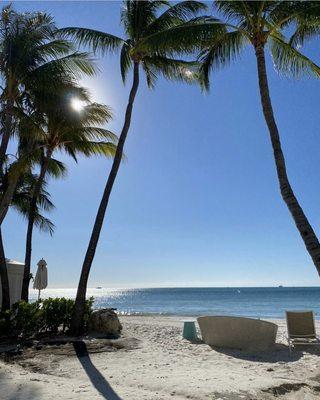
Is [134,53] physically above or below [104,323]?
above

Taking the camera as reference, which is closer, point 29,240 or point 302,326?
point 302,326

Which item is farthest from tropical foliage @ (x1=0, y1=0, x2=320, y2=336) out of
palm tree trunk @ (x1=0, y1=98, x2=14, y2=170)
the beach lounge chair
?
the beach lounge chair

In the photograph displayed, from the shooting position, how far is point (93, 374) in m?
6.91

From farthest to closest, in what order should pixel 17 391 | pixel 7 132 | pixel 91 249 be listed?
pixel 7 132
pixel 91 249
pixel 17 391

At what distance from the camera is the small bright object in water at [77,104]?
568 inches

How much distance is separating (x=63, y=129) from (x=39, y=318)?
6.86 metres

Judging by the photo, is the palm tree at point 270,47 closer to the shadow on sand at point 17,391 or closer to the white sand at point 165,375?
the white sand at point 165,375

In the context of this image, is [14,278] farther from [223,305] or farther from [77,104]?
[223,305]

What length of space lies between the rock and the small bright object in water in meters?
6.96

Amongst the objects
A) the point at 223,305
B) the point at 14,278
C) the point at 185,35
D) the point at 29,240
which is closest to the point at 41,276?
the point at 29,240

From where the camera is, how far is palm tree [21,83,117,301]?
549 inches

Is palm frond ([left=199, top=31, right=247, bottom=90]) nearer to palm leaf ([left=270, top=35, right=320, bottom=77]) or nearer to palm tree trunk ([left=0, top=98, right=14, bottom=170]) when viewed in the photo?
palm leaf ([left=270, top=35, right=320, bottom=77])

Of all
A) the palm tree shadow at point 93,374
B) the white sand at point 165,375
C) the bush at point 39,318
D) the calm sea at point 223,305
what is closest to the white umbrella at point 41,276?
the bush at point 39,318

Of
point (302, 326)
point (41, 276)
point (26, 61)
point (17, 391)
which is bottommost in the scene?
point (17, 391)
